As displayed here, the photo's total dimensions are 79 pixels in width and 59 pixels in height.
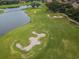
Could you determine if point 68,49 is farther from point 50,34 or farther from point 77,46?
point 50,34

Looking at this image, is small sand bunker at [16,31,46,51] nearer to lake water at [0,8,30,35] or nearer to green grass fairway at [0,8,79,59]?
green grass fairway at [0,8,79,59]

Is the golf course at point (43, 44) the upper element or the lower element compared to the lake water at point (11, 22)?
upper

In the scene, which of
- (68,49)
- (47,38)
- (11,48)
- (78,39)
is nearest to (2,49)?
(11,48)

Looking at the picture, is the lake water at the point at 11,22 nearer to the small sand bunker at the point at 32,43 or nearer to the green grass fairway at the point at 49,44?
the green grass fairway at the point at 49,44

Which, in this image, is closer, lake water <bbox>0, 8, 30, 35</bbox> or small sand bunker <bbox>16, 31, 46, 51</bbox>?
small sand bunker <bbox>16, 31, 46, 51</bbox>

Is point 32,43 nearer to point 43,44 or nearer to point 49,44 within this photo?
point 43,44

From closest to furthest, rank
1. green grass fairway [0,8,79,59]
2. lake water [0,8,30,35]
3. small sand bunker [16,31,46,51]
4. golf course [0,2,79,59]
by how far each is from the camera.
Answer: green grass fairway [0,8,79,59] → golf course [0,2,79,59] → small sand bunker [16,31,46,51] → lake water [0,8,30,35]

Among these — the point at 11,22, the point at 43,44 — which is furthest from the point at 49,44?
the point at 11,22

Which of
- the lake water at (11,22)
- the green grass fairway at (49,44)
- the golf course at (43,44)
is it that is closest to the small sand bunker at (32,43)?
the golf course at (43,44)

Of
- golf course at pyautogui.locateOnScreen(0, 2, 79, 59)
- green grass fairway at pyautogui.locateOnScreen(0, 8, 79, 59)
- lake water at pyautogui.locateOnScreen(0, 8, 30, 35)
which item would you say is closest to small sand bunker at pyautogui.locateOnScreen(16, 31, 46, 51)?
golf course at pyautogui.locateOnScreen(0, 2, 79, 59)

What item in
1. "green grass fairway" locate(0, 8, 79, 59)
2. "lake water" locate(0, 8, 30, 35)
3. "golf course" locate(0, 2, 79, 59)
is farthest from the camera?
Result: "lake water" locate(0, 8, 30, 35)

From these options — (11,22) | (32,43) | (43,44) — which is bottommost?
(11,22)

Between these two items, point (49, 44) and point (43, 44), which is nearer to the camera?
point (49, 44)
